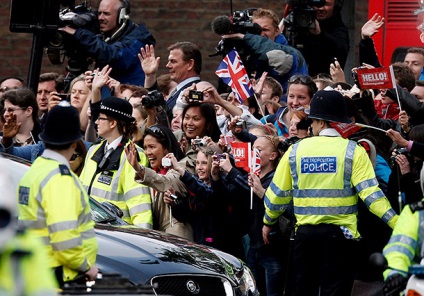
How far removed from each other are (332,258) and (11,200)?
5.51 m

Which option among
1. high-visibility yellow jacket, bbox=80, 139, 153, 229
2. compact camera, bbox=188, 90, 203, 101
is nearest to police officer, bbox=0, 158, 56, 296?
high-visibility yellow jacket, bbox=80, 139, 153, 229

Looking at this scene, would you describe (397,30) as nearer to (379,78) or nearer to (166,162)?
(379,78)

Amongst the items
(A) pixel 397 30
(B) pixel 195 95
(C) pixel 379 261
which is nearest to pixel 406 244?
(C) pixel 379 261

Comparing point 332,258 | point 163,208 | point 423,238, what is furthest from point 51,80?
point 423,238

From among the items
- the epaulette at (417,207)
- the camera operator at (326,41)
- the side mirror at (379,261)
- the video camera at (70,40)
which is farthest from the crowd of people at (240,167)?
the epaulette at (417,207)

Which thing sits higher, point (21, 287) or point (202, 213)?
point (21, 287)

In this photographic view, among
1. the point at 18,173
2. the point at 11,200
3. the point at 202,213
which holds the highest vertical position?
the point at 11,200

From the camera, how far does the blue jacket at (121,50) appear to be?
563 inches

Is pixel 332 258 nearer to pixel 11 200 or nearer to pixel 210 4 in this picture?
pixel 11 200

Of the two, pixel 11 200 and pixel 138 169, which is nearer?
pixel 11 200

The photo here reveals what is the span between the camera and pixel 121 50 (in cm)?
1451

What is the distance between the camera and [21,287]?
5.31 metres

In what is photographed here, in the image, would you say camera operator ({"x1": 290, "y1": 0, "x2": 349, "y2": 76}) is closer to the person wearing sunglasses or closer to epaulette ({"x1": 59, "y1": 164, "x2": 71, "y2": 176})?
the person wearing sunglasses

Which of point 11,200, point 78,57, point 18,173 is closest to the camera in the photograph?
point 11,200
